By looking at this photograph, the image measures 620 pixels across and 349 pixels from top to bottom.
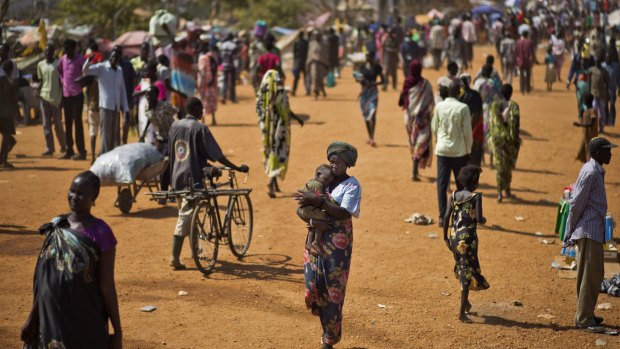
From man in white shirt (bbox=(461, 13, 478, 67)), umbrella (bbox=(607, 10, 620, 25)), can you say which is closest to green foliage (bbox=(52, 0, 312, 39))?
man in white shirt (bbox=(461, 13, 478, 67))

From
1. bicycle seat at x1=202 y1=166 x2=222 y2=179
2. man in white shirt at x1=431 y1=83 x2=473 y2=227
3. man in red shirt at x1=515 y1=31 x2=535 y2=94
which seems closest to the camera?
bicycle seat at x1=202 y1=166 x2=222 y2=179

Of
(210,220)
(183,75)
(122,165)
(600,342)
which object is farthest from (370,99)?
(600,342)

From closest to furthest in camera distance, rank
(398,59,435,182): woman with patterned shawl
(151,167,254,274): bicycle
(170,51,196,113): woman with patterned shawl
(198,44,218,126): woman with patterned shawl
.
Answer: (151,167,254,274): bicycle < (398,59,435,182): woman with patterned shawl < (170,51,196,113): woman with patterned shawl < (198,44,218,126): woman with patterned shawl

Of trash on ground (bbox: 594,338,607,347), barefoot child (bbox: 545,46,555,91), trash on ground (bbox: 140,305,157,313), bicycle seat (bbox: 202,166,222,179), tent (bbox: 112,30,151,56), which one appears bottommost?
trash on ground (bbox: 594,338,607,347)

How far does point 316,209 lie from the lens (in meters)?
6.14

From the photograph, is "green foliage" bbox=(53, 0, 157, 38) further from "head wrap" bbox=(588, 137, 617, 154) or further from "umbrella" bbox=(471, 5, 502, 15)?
"head wrap" bbox=(588, 137, 617, 154)

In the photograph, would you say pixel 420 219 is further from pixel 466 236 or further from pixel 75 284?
pixel 75 284

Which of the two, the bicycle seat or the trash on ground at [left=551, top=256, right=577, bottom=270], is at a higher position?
the bicycle seat

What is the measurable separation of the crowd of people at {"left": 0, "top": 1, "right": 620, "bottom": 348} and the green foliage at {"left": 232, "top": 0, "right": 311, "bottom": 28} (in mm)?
20111

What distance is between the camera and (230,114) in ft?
72.2

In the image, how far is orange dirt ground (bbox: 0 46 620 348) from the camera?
7172 mm

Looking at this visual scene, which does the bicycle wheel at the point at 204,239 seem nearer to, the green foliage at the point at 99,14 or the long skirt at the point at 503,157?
the long skirt at the point at 503,157

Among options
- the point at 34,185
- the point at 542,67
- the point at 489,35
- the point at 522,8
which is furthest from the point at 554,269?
the point at 489,35

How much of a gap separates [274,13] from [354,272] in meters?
38.6
